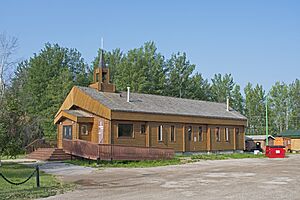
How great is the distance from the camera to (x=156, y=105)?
36.8 meters

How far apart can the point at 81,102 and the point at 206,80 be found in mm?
46137

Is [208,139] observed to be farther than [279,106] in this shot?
No

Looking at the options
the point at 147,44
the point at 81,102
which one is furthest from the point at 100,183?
the point at 147,44

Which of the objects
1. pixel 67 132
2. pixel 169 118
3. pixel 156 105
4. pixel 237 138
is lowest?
pixel 237 138

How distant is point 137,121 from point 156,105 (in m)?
4.03

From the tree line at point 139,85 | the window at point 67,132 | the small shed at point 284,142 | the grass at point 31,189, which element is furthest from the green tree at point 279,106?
the grass at point 31,189

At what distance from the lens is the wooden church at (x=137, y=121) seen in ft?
106

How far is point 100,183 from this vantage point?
56.6ft

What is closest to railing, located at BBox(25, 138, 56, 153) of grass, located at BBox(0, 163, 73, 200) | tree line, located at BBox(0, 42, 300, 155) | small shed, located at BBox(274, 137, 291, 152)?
tree line, located at BBox(0, 42, 300, 155)

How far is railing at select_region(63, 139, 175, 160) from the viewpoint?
27.7 metres

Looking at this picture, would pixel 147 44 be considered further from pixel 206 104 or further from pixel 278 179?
pixel 278 179

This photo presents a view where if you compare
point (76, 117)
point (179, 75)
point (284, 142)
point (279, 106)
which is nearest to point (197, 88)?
point (179, 75)

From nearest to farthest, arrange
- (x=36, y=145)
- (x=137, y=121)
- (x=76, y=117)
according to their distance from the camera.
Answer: (x=76, y=117) → (x=137, y=121) → (x=36, y=145)

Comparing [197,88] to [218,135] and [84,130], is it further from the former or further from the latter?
[84,130]
